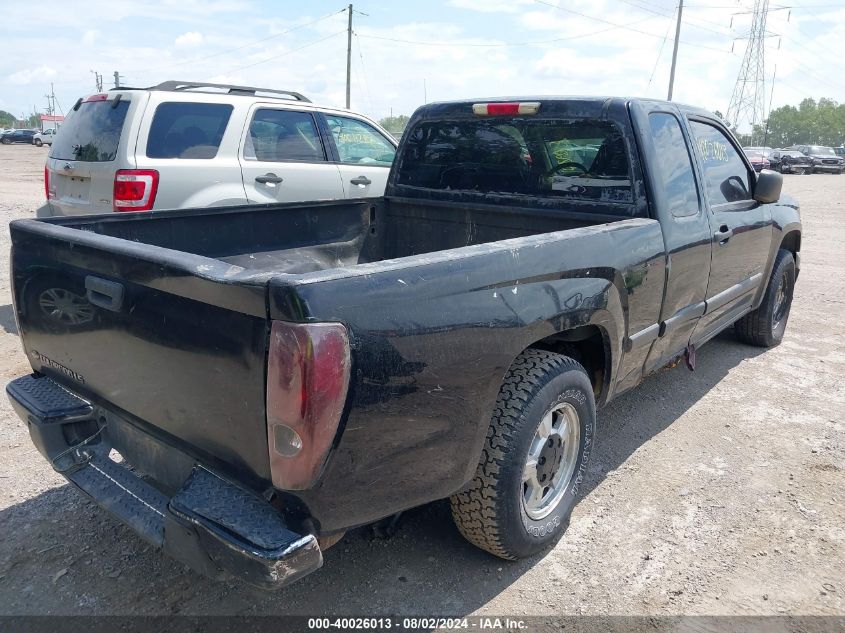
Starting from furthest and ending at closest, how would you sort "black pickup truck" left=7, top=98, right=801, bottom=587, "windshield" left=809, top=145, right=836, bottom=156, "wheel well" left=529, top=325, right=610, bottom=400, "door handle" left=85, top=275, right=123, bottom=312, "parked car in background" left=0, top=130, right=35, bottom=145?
"parked car in background" left=0, top=130, right=35, bottom=145 → "windshield" left=809, top=145, right=836, bottom=156 → "wheel well" left=529, top=325, right=610, bottom=400 → "door handle" left=85, top=275, right=123, bottom=312 → "black pickup truck" left=7, top=98, right=801, bottom=587

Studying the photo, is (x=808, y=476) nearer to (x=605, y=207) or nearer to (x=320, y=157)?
(x=605, y=207)

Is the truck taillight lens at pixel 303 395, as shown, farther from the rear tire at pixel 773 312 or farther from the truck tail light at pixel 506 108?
the rear tire at pixel 773 312

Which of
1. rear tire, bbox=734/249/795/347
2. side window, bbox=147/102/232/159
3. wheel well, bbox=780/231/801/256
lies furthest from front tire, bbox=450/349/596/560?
side window, bbox=147/102/232/159

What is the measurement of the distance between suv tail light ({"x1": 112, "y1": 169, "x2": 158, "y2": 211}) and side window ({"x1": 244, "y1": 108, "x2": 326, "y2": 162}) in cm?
95

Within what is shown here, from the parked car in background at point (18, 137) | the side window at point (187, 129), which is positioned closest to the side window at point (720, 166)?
the side window at point (187, 129)

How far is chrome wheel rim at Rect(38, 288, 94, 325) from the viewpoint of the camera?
247 cm

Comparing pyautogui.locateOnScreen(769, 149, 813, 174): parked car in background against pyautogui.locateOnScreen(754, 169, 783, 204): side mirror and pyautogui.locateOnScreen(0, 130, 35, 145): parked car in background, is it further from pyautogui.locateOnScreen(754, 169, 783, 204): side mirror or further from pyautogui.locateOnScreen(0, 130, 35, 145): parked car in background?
pyautogui.locateOnScreen(0, 130, 35, 145): parked car in background

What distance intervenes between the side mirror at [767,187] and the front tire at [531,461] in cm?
232

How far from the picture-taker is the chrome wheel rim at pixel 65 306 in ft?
8.12

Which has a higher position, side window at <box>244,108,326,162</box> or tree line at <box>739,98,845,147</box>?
tree line at <box>739,98,845,147</box>

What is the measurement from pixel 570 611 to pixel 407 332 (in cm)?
135

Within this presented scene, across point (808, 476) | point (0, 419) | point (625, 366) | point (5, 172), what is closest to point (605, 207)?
point (625, 366)

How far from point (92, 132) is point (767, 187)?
17.3 feet

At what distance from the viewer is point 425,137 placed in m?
4.32
